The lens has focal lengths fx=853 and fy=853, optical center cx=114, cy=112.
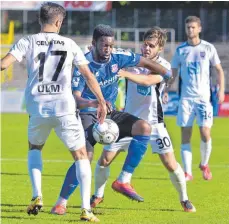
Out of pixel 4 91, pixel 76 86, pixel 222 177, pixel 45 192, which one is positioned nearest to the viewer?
pixel 76 86

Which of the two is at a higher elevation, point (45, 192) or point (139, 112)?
point (139, 112)

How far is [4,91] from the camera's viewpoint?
30219mm

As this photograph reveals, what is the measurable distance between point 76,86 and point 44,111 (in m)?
0.72

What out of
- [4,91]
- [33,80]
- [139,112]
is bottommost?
[4,91]

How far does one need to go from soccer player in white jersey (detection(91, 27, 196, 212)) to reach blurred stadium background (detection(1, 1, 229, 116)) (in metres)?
23.5

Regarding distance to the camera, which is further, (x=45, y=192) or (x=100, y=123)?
(x=45, y=192)

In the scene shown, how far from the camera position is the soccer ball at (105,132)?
8680mm

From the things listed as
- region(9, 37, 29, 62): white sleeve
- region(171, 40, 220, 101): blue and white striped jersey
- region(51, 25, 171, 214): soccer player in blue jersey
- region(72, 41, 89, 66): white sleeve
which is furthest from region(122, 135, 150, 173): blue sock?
region(171, 40, 220, 101): blue and white striped jersey

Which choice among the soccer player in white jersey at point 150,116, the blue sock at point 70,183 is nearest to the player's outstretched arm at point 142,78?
the soccer player in white jersey at point 150,116

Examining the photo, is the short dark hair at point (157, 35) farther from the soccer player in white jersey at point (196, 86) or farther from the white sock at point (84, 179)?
the soccer player in white jersey at point (196, 86)

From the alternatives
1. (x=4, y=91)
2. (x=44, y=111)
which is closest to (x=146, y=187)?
(x=44, y=111)

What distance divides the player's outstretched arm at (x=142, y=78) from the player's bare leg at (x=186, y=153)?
3443mm

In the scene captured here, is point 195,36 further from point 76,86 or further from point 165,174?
point 76,86

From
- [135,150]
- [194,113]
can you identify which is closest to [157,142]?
[135,150]
